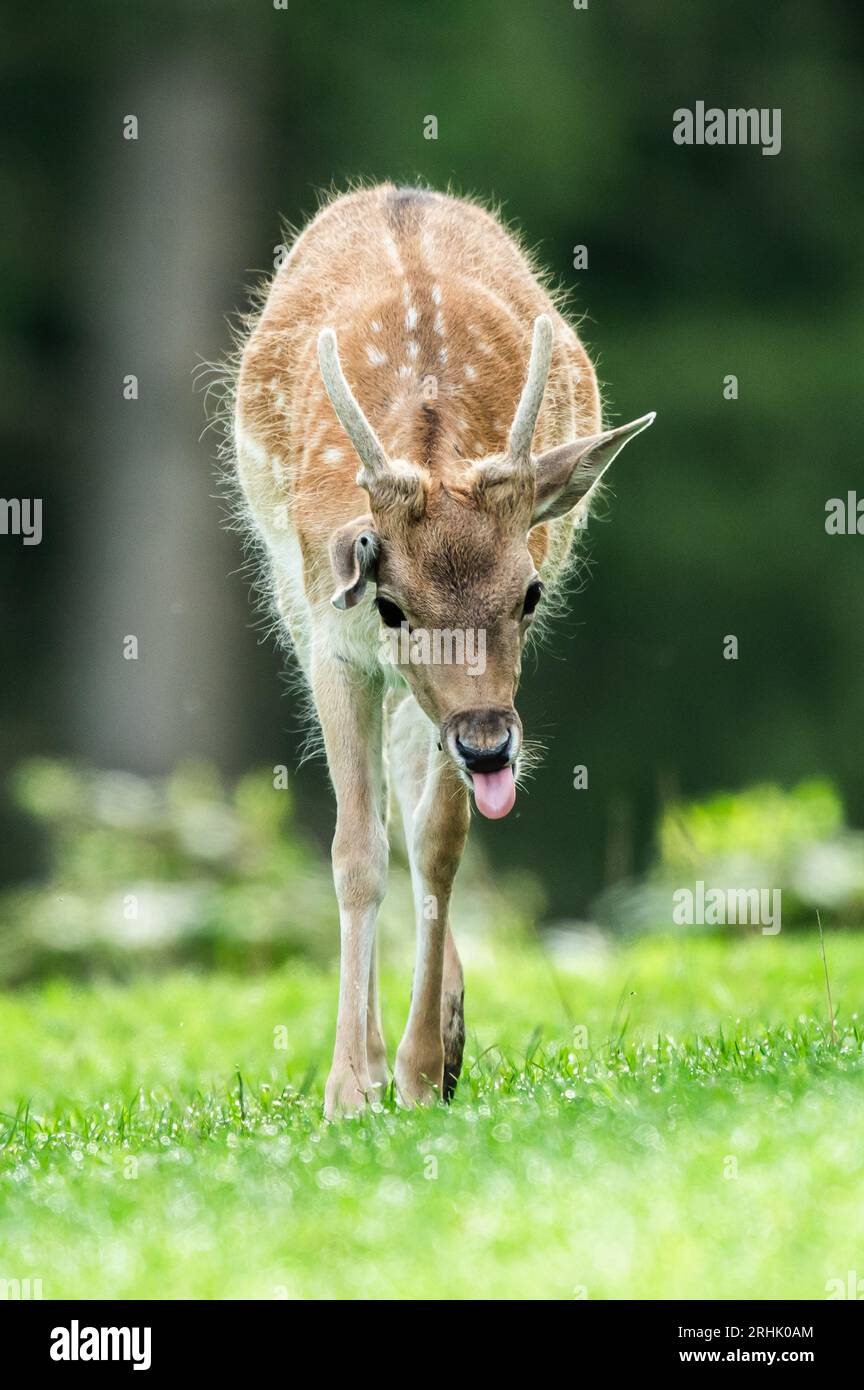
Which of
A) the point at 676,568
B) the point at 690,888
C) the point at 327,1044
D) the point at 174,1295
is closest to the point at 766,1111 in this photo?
the point at 174,1295

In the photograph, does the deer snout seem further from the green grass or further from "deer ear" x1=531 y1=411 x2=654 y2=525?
the green grass

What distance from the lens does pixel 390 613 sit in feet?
22.2

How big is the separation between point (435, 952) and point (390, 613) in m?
1.54

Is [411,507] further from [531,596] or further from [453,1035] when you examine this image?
[453,1035]

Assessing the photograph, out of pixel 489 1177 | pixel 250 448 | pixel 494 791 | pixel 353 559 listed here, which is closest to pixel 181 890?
pixel 250 448

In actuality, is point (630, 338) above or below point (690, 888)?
above

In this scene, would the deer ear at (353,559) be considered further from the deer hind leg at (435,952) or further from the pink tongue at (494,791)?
the deer hind leg at (435,952)

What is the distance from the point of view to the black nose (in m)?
6.46

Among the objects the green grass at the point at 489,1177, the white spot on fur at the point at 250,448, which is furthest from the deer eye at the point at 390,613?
the white spot on fur at the point at 250,448

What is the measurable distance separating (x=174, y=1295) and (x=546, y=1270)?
83cm

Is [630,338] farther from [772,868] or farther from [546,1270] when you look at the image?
[546,1270]

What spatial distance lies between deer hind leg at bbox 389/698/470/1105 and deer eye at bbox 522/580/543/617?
1.04 meters

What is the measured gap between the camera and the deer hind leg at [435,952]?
7680 millimetres

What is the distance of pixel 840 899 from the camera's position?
13445 mm
